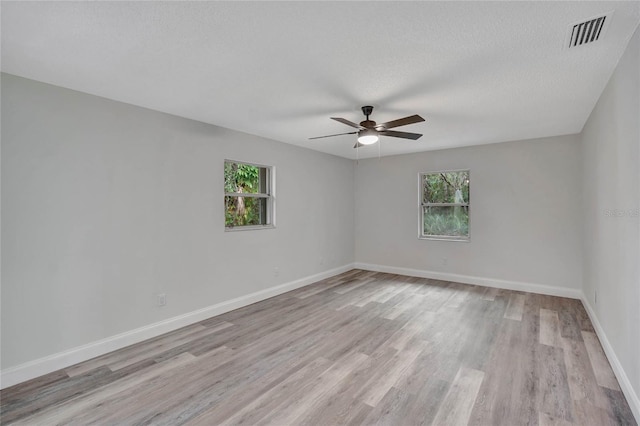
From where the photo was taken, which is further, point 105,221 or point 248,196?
point 248,196

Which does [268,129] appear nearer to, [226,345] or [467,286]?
[226,345]

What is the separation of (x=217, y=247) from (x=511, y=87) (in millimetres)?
3624

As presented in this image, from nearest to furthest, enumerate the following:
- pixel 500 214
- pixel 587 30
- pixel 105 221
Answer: pixel 587 30, pixel 105 221, pixel 500 214

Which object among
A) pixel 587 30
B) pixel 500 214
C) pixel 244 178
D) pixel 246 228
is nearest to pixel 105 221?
pixel 246 228

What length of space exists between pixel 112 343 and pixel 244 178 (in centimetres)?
247

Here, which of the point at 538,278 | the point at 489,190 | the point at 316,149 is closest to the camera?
the point at 538,278

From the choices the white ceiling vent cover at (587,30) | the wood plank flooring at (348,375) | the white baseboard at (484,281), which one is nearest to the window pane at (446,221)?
the white baseboard at (484,281)

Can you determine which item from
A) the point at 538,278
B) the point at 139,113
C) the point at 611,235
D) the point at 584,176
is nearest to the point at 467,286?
the point at 538,278

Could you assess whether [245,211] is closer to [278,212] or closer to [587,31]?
[278,212]

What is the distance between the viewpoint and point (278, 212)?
15.8 feet

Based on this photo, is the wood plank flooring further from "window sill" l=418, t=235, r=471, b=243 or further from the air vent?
the air vent

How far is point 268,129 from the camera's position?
412cm

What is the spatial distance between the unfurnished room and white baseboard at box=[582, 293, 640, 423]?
0.03 metres

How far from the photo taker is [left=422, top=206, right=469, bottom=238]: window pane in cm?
543
